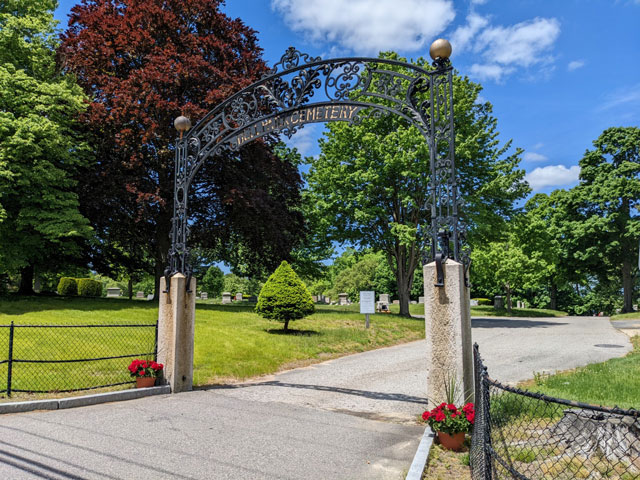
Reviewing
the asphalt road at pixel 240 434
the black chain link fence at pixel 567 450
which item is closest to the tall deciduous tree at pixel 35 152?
the asphalt road at pixel 240 434

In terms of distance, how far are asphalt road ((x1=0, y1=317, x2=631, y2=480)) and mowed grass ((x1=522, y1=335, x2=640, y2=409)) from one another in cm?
126

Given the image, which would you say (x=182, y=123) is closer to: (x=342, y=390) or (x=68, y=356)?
(x=68, y=356)

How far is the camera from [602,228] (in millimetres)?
32375

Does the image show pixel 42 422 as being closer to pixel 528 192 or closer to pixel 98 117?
pixel 98 117

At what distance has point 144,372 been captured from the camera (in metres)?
7.96

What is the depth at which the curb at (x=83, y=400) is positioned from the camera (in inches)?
260

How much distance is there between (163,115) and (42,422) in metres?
14.8

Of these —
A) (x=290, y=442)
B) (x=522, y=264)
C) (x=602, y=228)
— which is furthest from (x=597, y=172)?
(x=290, y=442)

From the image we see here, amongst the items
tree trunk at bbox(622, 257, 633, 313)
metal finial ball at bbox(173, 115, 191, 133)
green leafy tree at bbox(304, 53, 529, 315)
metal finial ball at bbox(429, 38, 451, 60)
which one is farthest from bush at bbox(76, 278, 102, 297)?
tree trunk at bbox(622, 257, 633, 313)

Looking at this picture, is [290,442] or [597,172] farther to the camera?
[597,172]

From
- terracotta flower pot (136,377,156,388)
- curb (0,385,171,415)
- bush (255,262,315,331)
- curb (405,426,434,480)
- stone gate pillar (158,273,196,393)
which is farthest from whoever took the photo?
bush (255,262,315,331)

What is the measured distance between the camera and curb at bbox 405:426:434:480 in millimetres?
4152

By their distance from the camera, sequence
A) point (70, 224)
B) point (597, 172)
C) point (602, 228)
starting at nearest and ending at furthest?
point (70, 224) → point (602, 228) → point (597, 172)

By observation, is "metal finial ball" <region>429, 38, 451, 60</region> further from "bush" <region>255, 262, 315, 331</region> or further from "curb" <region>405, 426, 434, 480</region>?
"bush" <region>255, 262, 315, 331</region>
